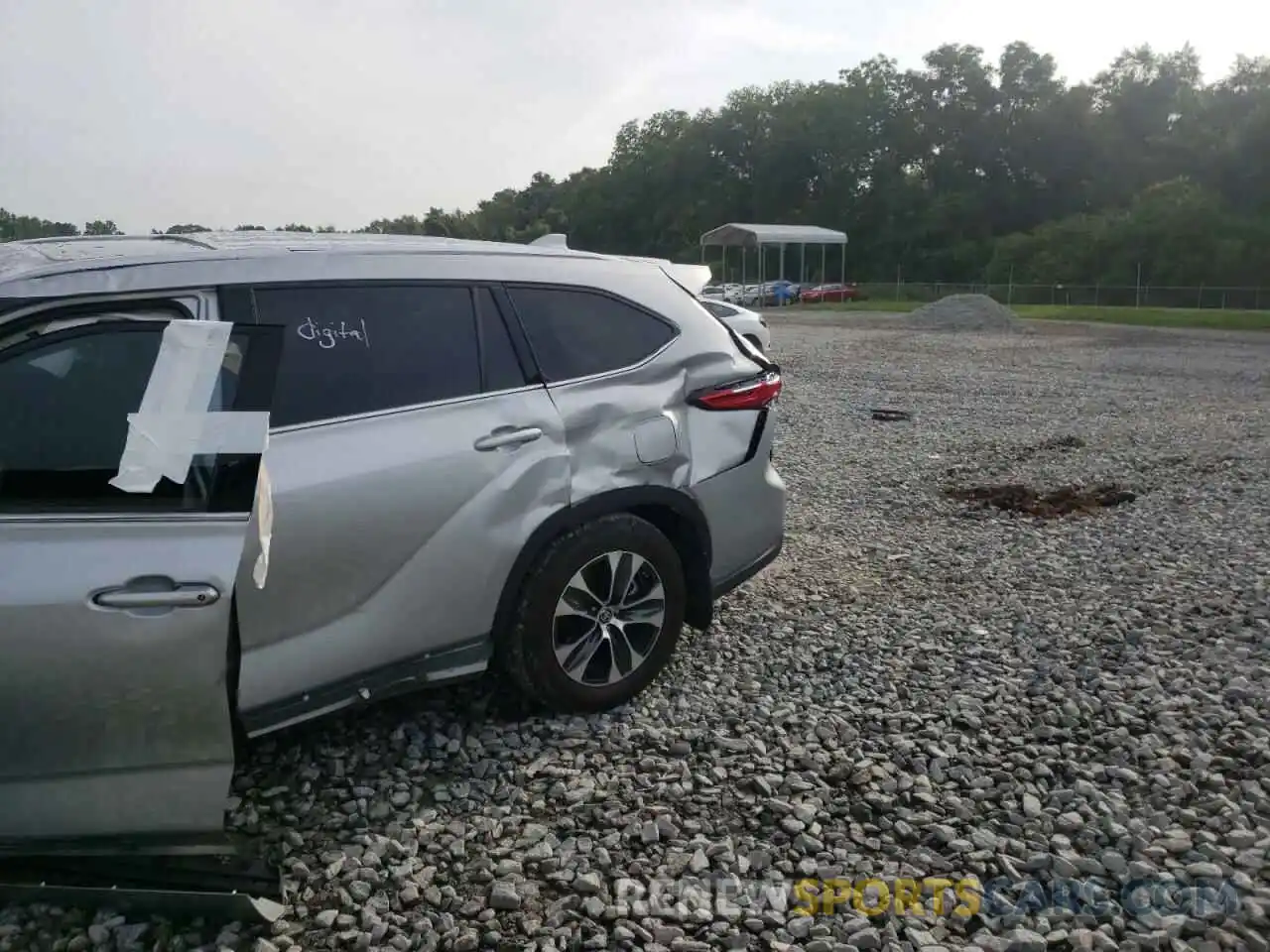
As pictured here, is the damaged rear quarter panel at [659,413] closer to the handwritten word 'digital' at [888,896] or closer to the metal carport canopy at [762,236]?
the handwritten word 'digital' at [888,896]

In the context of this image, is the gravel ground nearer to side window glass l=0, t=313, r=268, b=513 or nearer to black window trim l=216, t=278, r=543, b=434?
side window glass l=0, t=313, r=268, b=513

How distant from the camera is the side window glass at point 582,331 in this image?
13.7 feet

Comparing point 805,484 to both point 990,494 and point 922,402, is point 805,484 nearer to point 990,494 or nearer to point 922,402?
point 990,494

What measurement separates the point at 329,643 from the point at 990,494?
6.42m

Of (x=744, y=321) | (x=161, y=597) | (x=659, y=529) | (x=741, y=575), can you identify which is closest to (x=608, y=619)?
(x=659, y=529)

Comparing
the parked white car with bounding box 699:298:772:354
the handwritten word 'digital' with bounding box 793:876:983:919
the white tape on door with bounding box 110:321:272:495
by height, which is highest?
the white tape on door with bounding box 110:321:272:495

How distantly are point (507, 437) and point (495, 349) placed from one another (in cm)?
38

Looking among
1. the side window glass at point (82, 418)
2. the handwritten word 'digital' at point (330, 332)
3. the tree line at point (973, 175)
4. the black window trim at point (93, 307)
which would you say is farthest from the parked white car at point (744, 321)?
the tree line at point (973, 175)

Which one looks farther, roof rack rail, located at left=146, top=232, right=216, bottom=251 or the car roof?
roof rack rail, located at left=146, top=232, right=216, bottom=251

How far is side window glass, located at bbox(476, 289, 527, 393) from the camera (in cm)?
398

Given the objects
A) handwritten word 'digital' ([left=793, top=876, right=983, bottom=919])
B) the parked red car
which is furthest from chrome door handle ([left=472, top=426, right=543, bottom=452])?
the parked red car

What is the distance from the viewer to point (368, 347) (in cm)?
370

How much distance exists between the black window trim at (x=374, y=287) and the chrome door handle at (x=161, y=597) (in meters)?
0.67

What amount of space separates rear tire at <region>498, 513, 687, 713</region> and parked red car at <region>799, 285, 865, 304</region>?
5378 cm
